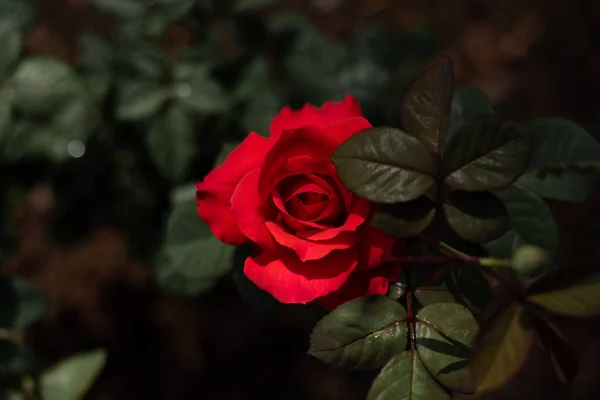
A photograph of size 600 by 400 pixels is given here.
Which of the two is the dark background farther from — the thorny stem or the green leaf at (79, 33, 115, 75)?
the thorny stem

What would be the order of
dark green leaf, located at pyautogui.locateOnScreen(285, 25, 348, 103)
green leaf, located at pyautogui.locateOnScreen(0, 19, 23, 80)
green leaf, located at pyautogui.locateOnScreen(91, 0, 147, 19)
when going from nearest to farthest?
green leaf, located at pyautogui.locateOnScreen(0, 19, 23, 80)
green leaf, located at pyautogui.locateOnScreen(91, 0, 147, 19)
dark green leaf, located at pyautogui.locateOnScreen(285, 25, 348, 103)

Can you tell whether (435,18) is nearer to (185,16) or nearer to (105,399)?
(185,16)

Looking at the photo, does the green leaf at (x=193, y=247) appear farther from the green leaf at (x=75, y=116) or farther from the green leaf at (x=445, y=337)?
the green leaf at (x=75, y=116)

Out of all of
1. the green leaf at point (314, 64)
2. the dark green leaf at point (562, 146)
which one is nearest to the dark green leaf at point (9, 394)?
the green leaf at point (314, 64)

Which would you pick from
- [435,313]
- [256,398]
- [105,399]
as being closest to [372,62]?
[435,313]

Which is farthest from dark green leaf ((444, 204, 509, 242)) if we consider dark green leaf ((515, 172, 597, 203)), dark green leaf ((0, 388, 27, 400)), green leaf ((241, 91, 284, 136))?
dark green leaf ((0, 388, 27, 400))

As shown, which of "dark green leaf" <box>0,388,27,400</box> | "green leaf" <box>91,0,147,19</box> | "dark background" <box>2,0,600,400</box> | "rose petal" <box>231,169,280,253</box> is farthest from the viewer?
"dark background" <box>2,0,600,400</box>

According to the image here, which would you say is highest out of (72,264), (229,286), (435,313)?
(435,313)
